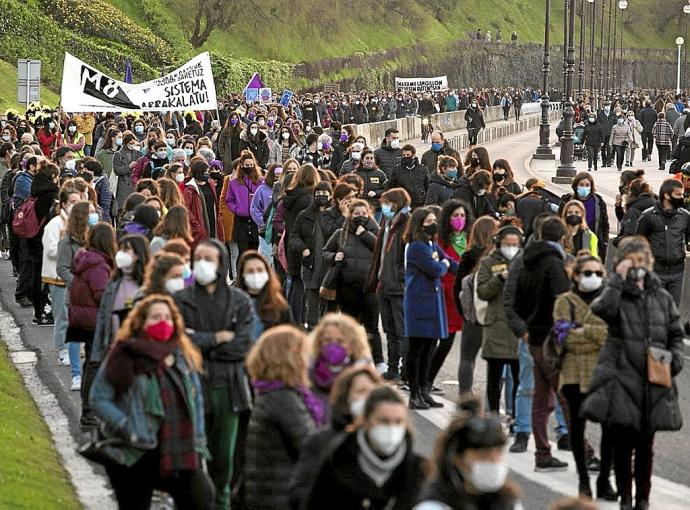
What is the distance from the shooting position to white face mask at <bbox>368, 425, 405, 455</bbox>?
6648mm

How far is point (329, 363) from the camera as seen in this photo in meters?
8.30

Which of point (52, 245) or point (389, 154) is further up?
point (389, 154)

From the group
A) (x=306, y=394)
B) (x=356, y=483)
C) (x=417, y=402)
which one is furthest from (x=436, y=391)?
(x=356, y=483)

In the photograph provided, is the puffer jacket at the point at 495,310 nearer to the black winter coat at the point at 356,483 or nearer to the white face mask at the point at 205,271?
the white face mask at the point at 205,271

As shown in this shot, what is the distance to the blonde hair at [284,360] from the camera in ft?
27.3

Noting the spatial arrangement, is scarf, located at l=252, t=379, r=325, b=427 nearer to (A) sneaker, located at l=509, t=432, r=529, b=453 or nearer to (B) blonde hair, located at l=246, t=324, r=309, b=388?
(B) blonde hair, located at l=246, t=324, r=309, b=388

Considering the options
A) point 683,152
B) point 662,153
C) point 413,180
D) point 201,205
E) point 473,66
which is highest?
point 473,66

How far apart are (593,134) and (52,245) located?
110 ft

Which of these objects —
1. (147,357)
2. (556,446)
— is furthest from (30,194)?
(147,357)

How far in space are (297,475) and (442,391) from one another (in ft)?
26.1

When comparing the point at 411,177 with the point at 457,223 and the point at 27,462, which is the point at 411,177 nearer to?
the point at 457,223

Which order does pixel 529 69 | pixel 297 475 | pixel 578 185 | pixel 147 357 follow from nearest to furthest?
pixel 297 475 < pixel 147 357 < pixel 578 185 < pixel 529 69

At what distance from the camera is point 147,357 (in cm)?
886

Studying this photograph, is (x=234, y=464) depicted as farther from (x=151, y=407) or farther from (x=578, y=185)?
(x=578, y=185)
